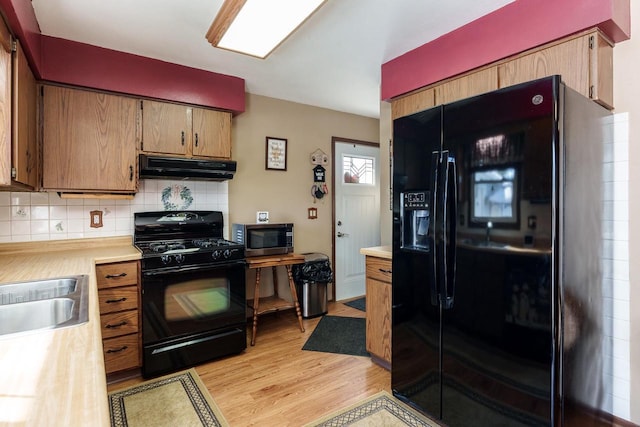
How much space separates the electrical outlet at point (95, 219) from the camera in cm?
267

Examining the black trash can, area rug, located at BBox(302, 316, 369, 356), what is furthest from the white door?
area rug, located at BBox(302, 316, 369, 356)

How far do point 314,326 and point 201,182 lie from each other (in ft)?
5.81

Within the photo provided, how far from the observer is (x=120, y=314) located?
2299mm

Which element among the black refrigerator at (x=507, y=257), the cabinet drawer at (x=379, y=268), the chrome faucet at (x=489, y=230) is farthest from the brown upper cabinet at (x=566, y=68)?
the cabinet drawer at (x=379, y=268)

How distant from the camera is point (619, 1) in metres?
1.62

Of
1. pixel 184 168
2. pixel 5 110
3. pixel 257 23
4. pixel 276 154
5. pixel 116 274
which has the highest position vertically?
pixel 257 23

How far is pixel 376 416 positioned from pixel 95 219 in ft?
8.21

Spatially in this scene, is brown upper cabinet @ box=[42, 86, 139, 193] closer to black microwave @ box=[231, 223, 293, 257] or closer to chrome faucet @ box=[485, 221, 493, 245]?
black microwave @ box=[231, 223, 293, 257]

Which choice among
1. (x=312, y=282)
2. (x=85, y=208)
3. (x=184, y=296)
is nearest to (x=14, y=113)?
(x=85, y=208)

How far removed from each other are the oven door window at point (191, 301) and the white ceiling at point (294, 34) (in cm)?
162

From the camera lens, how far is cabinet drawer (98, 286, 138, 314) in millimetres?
2246

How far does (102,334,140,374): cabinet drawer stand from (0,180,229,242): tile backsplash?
89 centimetres

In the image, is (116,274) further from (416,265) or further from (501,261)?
(501,261)

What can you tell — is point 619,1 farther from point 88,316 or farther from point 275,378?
point 275,378
